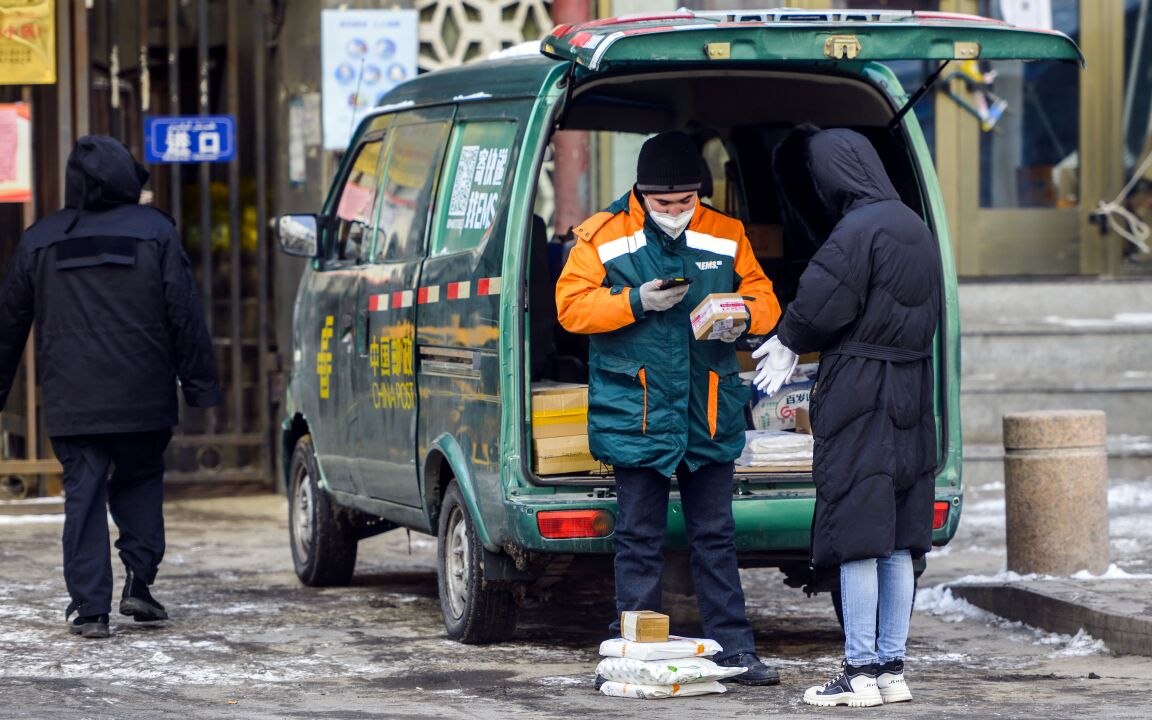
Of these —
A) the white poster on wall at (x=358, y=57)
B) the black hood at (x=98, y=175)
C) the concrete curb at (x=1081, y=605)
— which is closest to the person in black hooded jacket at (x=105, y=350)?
the black hood at (x=98, y=175)

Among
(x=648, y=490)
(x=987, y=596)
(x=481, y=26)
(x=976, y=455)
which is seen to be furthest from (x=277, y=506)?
(x=648, y=490)

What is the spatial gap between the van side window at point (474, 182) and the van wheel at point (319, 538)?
1878mm

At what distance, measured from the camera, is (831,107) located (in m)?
7.93

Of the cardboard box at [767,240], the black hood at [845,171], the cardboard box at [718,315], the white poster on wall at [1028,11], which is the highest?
the white poster on wall at [1028,11]

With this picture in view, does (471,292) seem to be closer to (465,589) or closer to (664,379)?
(664,379)

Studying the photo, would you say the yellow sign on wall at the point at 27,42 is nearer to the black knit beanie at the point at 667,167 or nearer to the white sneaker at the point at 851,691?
the black knit beanie at the point at 667,167

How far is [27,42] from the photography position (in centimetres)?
1216

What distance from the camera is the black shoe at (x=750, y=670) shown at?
6695 millimetres

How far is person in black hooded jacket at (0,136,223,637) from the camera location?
7.91 metres

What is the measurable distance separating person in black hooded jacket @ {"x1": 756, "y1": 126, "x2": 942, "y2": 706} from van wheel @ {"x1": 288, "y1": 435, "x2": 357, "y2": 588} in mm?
3358

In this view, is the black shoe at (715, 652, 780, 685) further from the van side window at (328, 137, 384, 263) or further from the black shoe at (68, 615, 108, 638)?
the van side window at (328, 137, 384, 263)

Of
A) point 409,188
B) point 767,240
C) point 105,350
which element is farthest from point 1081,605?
point 105,350

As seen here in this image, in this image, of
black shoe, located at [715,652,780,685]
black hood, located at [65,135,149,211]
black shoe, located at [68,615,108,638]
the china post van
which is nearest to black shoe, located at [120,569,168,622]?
black shoe, located at [68,615,108,638]

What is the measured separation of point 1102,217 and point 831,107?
610cm
